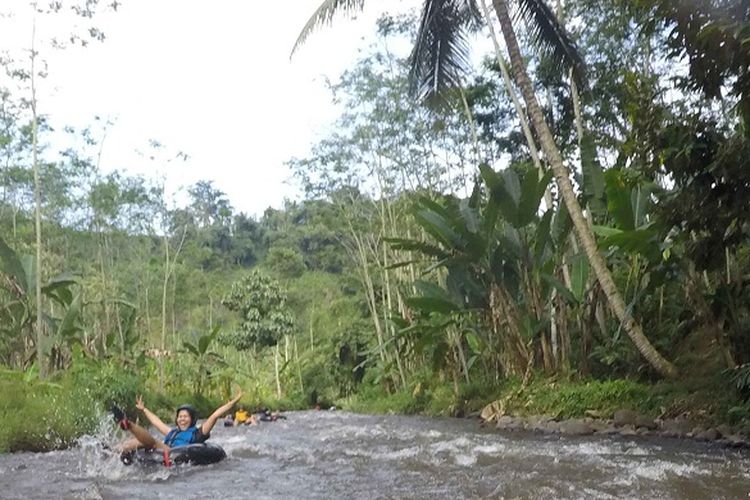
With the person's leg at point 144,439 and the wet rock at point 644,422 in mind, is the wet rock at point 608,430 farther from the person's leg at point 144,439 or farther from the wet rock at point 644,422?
the person's leg at point 144,439

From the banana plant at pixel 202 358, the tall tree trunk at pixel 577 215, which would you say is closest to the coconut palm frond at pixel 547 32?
the tall tree trunk at pixel 577 215

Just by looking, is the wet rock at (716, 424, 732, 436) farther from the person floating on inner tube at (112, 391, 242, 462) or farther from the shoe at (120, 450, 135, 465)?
the shoe at (120, 450, 135, 465)

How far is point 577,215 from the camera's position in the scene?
30.5ft

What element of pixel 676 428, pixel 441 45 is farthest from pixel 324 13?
pixel 676 428

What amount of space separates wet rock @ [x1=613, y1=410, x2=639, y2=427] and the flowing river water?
602 mm

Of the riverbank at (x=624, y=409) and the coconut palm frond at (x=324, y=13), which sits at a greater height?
the coconut palm frond at (x=324, y=13)

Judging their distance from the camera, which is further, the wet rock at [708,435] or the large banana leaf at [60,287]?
the large banana leaf at [60,287]

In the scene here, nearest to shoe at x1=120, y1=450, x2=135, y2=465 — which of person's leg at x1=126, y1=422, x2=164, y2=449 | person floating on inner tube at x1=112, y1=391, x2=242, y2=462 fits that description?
person floating on inner tube at x1=112, y1=391, x2=242, y2=462

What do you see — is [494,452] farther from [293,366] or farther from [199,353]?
[293,366]

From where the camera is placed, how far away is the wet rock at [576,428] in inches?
392

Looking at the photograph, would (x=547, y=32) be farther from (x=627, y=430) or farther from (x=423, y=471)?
(x=423, y=471)

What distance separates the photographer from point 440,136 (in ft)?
61.9

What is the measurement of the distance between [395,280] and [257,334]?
6.52 m

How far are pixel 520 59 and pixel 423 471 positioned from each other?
5.49 meters
